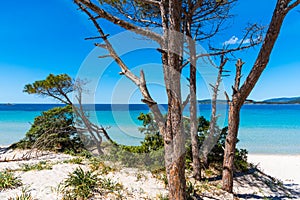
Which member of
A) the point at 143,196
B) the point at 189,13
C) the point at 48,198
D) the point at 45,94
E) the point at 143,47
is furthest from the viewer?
the point at 45,94

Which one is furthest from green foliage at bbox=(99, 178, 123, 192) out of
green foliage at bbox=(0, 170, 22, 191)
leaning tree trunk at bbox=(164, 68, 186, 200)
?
green foliage at bbox=(0, 170, 22, 191)

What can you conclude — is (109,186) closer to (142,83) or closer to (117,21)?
(142,83)

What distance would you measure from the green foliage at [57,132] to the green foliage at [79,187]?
5.04 meters

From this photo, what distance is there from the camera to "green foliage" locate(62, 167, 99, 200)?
3606 mm

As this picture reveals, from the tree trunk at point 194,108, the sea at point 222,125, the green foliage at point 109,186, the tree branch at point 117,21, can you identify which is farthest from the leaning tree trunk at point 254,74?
the green foliage at point 109,186

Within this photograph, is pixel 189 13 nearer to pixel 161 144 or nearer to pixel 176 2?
pixel 176 2

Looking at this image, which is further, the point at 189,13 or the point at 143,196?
the point at 189,13

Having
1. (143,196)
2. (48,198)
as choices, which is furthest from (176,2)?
(48,198)

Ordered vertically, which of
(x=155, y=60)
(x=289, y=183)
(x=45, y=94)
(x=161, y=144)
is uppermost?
(x=155, y=60)

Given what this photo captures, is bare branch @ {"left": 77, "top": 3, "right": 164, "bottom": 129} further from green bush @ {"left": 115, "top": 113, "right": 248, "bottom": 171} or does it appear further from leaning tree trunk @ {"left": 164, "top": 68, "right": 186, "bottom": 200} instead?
green bush @ {"left": 115, "top": 113, "right": 248, "bottom": 171}

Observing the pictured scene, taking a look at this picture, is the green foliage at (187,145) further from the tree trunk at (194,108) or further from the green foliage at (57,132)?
the green foliage at (57,132)

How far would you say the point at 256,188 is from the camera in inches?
206

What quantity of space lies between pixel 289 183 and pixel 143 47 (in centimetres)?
558

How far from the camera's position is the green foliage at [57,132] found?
28.9ft
